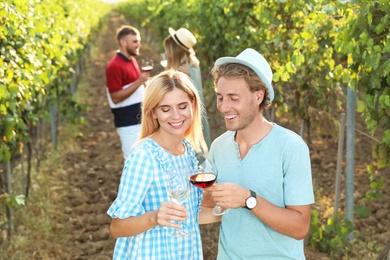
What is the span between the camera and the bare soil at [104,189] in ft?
16.6

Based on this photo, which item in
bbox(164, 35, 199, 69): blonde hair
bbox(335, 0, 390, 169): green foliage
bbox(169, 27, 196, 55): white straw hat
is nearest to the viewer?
bbox(335, 0, 390, 169): green foliage

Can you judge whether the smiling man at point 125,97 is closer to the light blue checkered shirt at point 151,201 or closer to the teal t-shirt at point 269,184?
the light blue checkered shirt at point 151,201

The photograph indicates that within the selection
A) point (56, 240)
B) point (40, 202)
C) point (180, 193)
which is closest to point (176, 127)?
point (180, 193)

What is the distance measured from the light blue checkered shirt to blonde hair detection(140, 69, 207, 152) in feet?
0.30

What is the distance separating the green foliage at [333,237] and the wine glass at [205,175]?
2.41m

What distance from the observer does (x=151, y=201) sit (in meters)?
2.26

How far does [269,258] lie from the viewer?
2.19 metres

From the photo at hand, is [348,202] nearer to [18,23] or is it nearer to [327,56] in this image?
[327,56]

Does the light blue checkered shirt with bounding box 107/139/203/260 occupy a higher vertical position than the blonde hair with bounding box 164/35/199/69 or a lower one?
lower

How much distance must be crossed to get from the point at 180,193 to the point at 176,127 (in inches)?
14.6

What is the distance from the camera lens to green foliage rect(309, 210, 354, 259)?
436cm

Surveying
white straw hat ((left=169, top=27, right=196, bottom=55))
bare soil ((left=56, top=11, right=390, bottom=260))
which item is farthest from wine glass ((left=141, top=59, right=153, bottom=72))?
bare soil ((left=56, top=11, right=390, bottom=260))

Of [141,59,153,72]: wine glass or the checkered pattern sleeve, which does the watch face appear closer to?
the checkered pattern sleeve

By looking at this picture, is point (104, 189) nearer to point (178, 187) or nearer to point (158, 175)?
point (158, 175)
